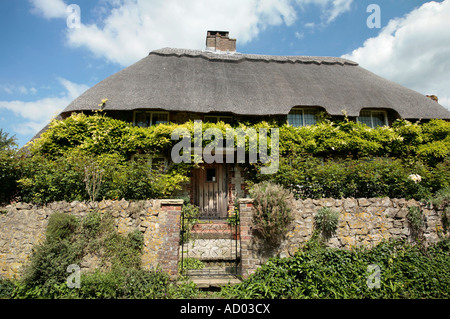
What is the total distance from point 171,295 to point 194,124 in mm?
6110

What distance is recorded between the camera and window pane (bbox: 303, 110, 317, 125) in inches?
417

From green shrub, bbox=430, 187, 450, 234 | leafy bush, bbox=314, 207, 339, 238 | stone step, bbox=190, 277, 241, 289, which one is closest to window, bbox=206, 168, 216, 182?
leafy bush, bbox=314, 207, 339, 238

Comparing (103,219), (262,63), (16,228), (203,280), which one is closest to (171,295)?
(203,280)

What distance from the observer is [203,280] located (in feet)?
14.3

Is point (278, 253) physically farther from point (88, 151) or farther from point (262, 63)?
point (262, 63)

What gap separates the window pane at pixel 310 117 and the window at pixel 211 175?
4.85 m

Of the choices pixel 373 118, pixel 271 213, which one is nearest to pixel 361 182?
pixel 271 213

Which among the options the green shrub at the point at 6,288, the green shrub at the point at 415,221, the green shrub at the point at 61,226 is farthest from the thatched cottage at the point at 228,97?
the green shrub at the point at 6,288

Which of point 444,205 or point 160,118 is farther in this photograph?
point 160,118

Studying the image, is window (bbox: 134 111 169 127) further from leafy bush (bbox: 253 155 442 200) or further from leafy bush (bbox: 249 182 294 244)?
leafy bush (bbox: 249 182 294 244)

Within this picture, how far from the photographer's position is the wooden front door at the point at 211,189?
31.1 ft

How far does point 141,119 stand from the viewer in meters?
9.87

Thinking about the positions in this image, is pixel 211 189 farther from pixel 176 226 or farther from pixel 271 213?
pixel 271 213

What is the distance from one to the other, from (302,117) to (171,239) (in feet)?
27.6
